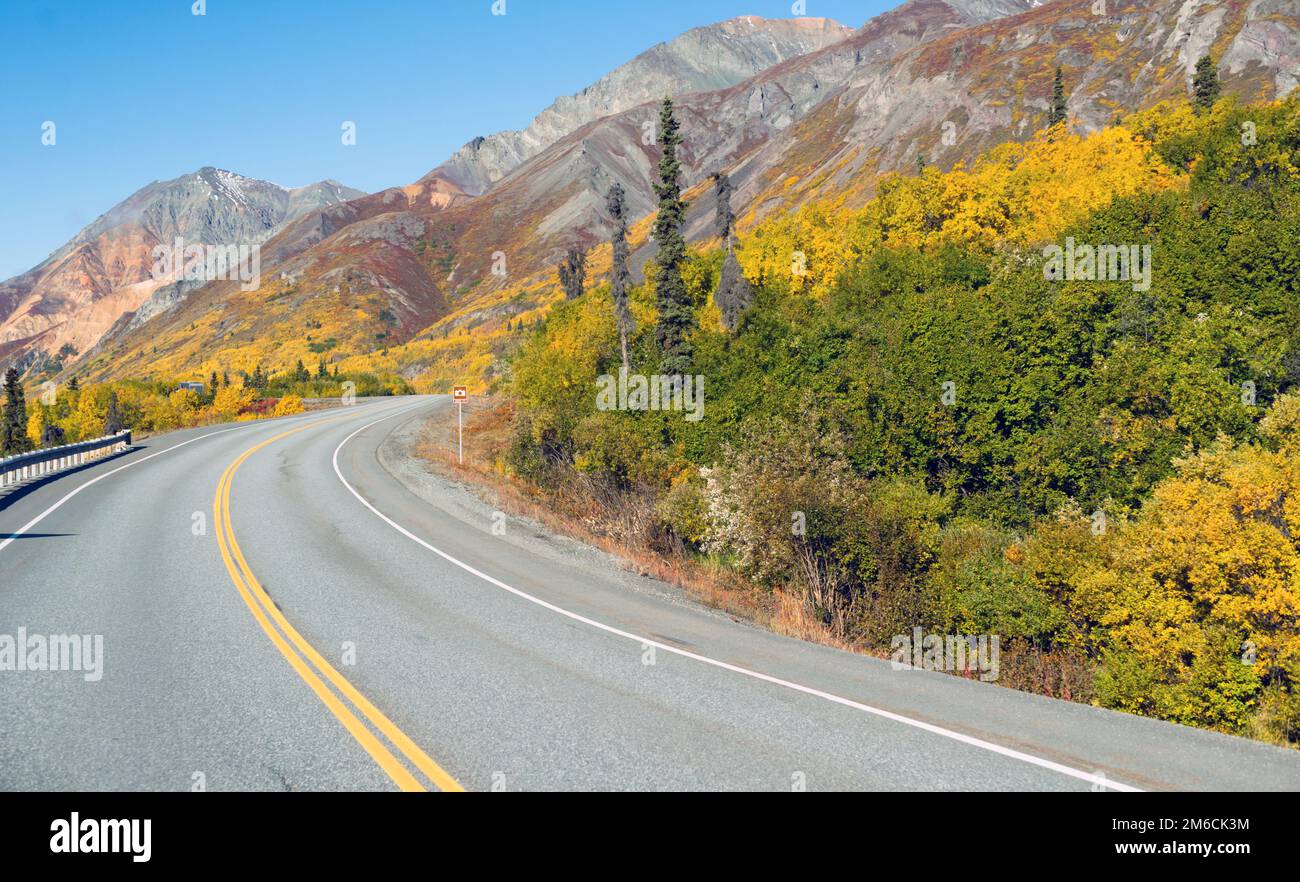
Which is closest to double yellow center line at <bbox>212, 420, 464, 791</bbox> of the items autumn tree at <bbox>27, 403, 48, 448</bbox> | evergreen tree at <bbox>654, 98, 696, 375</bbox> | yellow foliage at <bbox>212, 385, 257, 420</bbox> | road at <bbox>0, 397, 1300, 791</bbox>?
road at <bbox>0, 397, 1300, 791</bbox>

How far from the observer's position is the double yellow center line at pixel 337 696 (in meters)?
5.84

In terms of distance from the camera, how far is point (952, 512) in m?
29.1

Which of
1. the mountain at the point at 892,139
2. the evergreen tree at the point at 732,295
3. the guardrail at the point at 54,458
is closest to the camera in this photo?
the guardrail at the point at 54,458

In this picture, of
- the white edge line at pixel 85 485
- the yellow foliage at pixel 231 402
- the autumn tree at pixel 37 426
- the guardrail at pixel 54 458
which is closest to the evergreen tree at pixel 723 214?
the white edge line at pixel 85 485

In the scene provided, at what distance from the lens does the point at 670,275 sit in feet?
121

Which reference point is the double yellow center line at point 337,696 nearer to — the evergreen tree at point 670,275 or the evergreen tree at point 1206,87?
the evergreen tree at point 670,275

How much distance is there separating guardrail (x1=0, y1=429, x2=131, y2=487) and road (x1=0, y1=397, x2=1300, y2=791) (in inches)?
406

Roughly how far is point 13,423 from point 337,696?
8851cm

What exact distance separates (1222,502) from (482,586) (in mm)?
19095

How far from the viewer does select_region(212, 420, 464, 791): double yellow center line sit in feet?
19.2

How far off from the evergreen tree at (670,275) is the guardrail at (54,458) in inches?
908

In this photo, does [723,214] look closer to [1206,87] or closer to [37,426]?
[1206,87]

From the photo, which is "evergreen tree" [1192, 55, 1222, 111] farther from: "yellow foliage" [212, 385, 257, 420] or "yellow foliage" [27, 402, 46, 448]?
"yellow foliage" [27, 402, 46, 448]
